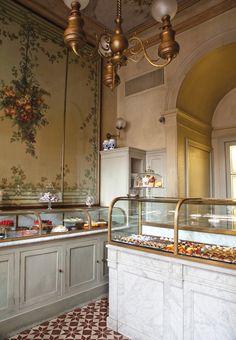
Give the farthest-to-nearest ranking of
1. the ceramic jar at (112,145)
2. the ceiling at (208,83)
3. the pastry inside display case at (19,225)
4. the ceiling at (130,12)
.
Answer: the ceramic jar at (112,145)
the ceiling at (208,83)
the ceiling at (130,12)
the pastry inside display case at (19,225)

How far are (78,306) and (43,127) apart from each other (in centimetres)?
265

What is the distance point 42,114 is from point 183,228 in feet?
9.10

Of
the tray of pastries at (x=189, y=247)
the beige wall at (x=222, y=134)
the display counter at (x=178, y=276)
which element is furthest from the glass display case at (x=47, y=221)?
the beige wall at (x=222, y=134)

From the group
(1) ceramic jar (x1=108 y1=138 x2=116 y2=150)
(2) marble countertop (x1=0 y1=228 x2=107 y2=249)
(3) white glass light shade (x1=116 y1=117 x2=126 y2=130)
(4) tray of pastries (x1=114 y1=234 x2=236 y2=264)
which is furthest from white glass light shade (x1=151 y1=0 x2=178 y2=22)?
(3) white glass light shade (x1=116 y1=117 x2=126 y2=130)

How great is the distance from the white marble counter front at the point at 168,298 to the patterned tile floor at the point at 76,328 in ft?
0.47

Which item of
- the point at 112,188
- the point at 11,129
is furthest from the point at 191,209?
the point at 11,129

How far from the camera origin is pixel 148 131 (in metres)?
4.97

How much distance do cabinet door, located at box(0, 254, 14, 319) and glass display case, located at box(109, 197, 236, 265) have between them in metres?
1.07

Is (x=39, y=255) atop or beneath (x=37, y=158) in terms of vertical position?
beneath

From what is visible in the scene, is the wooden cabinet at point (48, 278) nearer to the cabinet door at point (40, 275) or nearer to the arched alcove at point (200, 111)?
the cabinet door at point (40, 275)

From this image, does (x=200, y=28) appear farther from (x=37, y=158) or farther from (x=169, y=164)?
(x=37, y=158)

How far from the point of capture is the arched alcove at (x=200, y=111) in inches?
175

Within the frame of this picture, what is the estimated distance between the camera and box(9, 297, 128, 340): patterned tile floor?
101 inches

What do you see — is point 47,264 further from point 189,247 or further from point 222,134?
point 222,134
